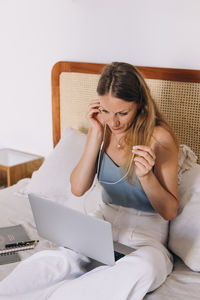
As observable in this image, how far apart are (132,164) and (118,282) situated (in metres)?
0.50

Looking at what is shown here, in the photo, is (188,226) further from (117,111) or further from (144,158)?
(117,111)

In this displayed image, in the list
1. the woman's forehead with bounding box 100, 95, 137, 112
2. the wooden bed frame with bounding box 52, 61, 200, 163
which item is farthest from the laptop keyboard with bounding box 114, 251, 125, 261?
the wooden bed frame with bounding box 52, 61, 200, 163

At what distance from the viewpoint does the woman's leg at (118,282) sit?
1069 millimetres

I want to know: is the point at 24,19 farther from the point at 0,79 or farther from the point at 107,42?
the point at 107,42

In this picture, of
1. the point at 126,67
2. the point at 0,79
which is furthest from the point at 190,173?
the point at 0,79

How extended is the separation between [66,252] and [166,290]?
338 millimetres

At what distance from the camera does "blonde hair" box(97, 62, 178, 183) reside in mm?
1347

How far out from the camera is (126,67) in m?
1.38

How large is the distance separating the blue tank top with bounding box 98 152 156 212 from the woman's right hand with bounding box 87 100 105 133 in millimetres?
114

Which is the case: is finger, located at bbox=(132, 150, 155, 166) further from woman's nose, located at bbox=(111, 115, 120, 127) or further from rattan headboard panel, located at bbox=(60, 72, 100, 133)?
rattan headboard panel, located at bbox=(60, 72, 100, 133)

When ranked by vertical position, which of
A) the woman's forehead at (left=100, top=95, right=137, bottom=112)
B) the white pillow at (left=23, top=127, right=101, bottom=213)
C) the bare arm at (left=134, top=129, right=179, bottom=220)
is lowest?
the white pillow at (left=23, top=127, right=101, bottom=213)

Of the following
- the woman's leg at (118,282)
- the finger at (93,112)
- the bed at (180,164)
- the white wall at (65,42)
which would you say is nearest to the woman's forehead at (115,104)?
the finger at (93,112)

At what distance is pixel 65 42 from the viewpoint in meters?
2.33

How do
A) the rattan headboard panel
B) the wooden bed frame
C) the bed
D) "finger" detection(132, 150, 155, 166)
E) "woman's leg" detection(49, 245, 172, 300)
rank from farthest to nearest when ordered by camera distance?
the rattan headboard panel
the wooden bed frame
the bed
"finger" detection(132, 150, 155, 166)
"woman's leg" detection(49, 245, 172, 300)
